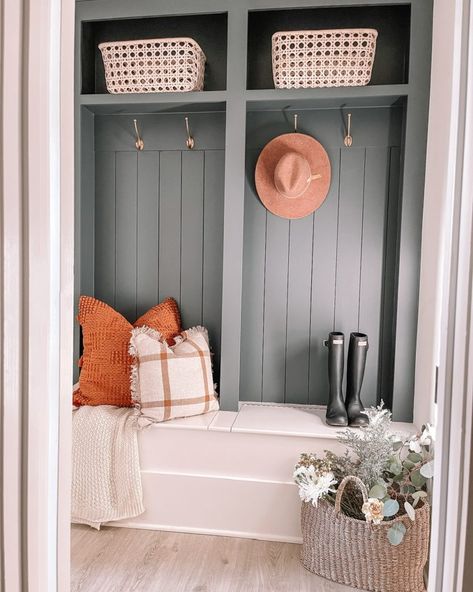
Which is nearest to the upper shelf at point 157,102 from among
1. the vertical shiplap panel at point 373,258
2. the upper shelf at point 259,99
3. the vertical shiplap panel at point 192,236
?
the upper shelf at point 259,99

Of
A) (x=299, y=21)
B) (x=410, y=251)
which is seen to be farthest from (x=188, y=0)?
(x=410, y=251)

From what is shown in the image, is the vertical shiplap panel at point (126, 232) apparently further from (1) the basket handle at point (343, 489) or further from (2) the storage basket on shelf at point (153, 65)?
(1) the basket handle at point (343, 489)

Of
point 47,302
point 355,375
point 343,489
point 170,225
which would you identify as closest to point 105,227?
point 170,225

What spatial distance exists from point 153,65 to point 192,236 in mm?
828

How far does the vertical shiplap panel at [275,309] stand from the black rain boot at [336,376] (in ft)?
1.07

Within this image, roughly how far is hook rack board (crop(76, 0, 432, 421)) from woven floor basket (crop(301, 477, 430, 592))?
0.60m

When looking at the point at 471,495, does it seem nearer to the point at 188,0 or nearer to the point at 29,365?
the point at 29,365

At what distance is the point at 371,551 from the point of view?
191 cm

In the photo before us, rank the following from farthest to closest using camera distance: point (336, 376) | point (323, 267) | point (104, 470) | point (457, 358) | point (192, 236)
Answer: point (192, 236)
point (323, 267)
point (336, 376)
point (104, 470)
point (457, 358)

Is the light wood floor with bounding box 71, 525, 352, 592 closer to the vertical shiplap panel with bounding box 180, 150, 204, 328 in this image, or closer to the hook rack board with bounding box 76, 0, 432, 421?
the hook rack board with bounding box 76, 0, 432, 421

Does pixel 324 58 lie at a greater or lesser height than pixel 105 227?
greater

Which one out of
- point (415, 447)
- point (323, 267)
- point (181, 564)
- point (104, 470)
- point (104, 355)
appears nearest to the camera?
point (415, 447)

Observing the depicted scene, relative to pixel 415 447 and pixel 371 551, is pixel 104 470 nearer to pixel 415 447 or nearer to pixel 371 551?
pixel 371 551

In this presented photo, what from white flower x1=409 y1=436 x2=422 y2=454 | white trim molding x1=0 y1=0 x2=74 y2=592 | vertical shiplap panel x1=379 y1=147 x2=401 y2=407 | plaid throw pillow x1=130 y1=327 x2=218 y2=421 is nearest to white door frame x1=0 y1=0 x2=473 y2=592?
white trim molding x1=0 y1=0 x2=74 y2=592
